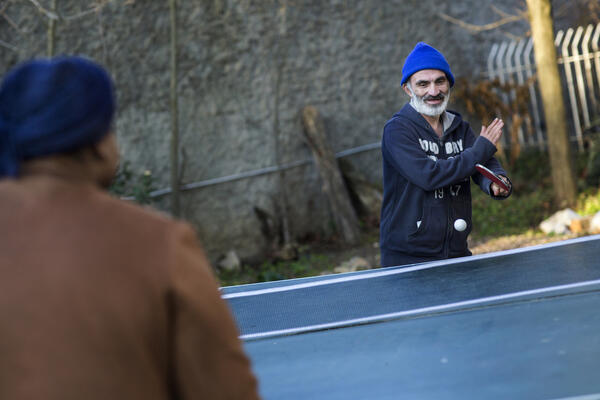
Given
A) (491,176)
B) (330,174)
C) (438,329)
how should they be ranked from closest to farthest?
(438,329) → (491,176) → (330,174)

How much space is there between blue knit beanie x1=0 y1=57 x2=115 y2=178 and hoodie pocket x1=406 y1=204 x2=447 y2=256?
2256 millimetres

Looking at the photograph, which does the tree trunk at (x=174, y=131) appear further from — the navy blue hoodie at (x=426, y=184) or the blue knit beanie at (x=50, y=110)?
Result: the blue knit beanie at (x=50, y=110)

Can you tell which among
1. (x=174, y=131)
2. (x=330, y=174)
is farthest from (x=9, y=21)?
(x=330, y=174)

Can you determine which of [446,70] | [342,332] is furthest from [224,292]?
[446,70]

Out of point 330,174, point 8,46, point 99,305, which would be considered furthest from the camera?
point 330,174

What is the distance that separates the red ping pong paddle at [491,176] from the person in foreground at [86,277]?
83.4 inches

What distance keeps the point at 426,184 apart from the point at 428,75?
0.59 m

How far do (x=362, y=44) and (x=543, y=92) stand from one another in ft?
7.91

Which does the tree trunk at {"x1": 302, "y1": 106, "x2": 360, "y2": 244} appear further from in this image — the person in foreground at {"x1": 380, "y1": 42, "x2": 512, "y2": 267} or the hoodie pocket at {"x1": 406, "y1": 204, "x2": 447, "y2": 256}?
the hoodie pocket at {"x1": 406, "y1": 204, "x2": 447, "y2": 256}

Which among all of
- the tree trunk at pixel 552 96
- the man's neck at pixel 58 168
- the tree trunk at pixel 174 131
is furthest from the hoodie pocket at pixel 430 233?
the tree trunk at pixel 552 96

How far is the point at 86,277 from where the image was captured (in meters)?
1.18

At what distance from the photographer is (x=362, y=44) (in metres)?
9.78

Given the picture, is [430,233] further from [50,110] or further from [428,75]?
[50,110]

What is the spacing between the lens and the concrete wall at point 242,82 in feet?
26.6
